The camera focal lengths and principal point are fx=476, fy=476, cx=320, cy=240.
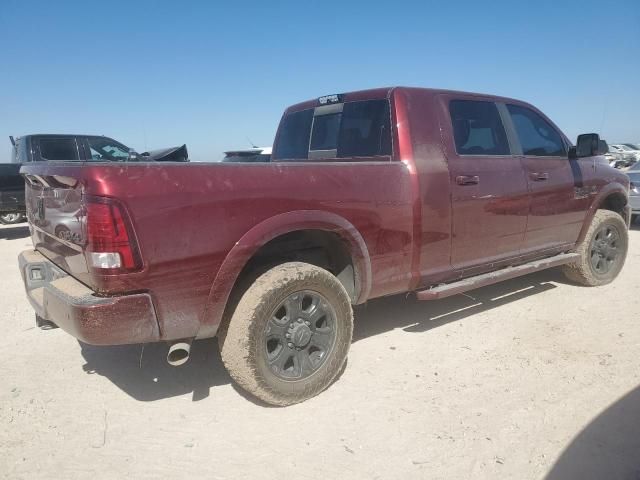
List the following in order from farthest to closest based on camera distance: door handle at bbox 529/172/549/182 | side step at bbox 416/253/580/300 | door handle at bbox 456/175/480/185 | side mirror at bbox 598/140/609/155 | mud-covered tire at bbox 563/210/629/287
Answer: mud-covered tire at bbox 563/210/629/287, side mirror at bbox 598/140/609/155, door handle at bbox 529/172/549/182, door handle at bbox 456/175/480/185, side step at bbox 416/253/580/300

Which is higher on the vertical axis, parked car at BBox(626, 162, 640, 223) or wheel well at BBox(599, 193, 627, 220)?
wheel well at BBox(599, 193, 627, 220)

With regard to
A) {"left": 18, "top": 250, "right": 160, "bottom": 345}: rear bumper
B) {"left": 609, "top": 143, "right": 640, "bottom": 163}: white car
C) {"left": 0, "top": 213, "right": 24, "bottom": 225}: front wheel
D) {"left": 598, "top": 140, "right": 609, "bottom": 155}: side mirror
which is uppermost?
{"left": 598, "top": 140, "right": 609, "bottom": 155}: side mirror

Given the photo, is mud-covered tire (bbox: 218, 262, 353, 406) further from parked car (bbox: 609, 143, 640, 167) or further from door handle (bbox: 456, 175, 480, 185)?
parked car (bbox: 609, 143, 640, 167)

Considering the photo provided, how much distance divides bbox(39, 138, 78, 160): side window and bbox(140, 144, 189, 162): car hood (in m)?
4.64

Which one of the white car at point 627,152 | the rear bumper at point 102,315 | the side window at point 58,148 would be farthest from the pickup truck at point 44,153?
the white car at point 627,152

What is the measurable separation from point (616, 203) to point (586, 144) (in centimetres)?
115

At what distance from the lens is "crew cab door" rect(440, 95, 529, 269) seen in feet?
11.7

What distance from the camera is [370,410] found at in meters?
2.79

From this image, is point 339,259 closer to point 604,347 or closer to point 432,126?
point 432,126

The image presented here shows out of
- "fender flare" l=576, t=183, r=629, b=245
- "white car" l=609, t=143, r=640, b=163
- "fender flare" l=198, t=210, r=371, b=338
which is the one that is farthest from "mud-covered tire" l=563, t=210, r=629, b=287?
"white car" l=609, t=143, r=640, b=163

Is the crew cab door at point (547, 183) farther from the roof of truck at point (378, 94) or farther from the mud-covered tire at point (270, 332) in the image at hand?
the mud-covered tire at point (270, 332)

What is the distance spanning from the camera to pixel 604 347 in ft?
11.7

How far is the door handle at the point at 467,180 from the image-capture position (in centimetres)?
353

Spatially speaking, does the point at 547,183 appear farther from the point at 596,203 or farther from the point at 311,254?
the point at 311,254
